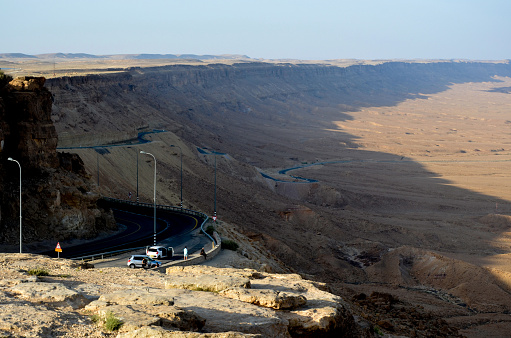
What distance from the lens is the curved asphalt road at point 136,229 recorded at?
103 feet

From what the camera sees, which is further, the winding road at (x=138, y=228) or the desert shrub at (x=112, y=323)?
the winding road at (x=138, y=228)

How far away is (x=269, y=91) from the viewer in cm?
18788

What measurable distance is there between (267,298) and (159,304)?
3.26m

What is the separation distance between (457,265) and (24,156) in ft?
93.2

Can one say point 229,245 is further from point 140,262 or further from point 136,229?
point 136,229

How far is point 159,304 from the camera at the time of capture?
14242 mm

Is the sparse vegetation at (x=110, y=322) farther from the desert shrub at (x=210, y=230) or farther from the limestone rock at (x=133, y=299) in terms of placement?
the desert shrub at (x=210, y=230)

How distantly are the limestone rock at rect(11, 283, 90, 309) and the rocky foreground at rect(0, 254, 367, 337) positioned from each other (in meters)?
0.02

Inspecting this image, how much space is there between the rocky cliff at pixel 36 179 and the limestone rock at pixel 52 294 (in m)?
16.1

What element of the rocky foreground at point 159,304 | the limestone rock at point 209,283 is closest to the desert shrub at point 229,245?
the rocky foreground at point 159,304

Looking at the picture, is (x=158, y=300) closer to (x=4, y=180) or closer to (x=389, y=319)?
(x=389, y=319)

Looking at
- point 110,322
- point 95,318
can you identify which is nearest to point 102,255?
point 95,318

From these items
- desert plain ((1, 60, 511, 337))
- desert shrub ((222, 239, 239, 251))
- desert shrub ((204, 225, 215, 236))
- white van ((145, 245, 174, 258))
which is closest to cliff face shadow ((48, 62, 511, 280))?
desert plain ((1, 60, 511, 337))

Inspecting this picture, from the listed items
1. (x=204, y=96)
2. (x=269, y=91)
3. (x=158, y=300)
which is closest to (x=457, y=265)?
(x=158, y=300)
